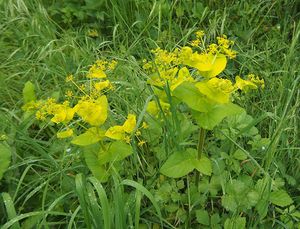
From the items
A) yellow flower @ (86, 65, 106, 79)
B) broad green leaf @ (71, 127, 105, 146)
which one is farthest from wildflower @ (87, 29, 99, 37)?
broad green leaf @ (71, 127, 105, 146)

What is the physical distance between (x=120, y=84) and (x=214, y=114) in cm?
72

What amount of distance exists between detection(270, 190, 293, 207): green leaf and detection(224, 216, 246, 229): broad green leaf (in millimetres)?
140

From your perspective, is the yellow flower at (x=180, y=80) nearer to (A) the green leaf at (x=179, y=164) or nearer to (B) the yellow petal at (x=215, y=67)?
(B) the yellow petal at (x=215, y=67)

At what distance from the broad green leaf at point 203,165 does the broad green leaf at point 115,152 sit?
0.77ft

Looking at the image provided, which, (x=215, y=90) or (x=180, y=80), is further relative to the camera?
(x=180, y=80)

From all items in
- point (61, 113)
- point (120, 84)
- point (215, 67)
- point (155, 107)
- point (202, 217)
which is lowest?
point (202, 217)

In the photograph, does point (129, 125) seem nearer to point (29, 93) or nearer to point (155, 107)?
point (155, 107)

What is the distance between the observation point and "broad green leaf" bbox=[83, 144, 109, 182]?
64.5 inches

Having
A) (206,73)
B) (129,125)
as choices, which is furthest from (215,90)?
(129,125)

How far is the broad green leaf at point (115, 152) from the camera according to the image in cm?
162

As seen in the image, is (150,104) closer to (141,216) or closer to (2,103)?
(141,216)

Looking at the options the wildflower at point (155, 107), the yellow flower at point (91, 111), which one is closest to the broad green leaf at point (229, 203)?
the wildflower at point (155, 107)

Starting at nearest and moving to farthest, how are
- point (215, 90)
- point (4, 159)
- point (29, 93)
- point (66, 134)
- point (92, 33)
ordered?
1. point (215, 90)
2. point (66, 134)
3. point (4, 159)
4. point (29, 93)
5. point (92, 33)

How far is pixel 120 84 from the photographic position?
2.17 m
